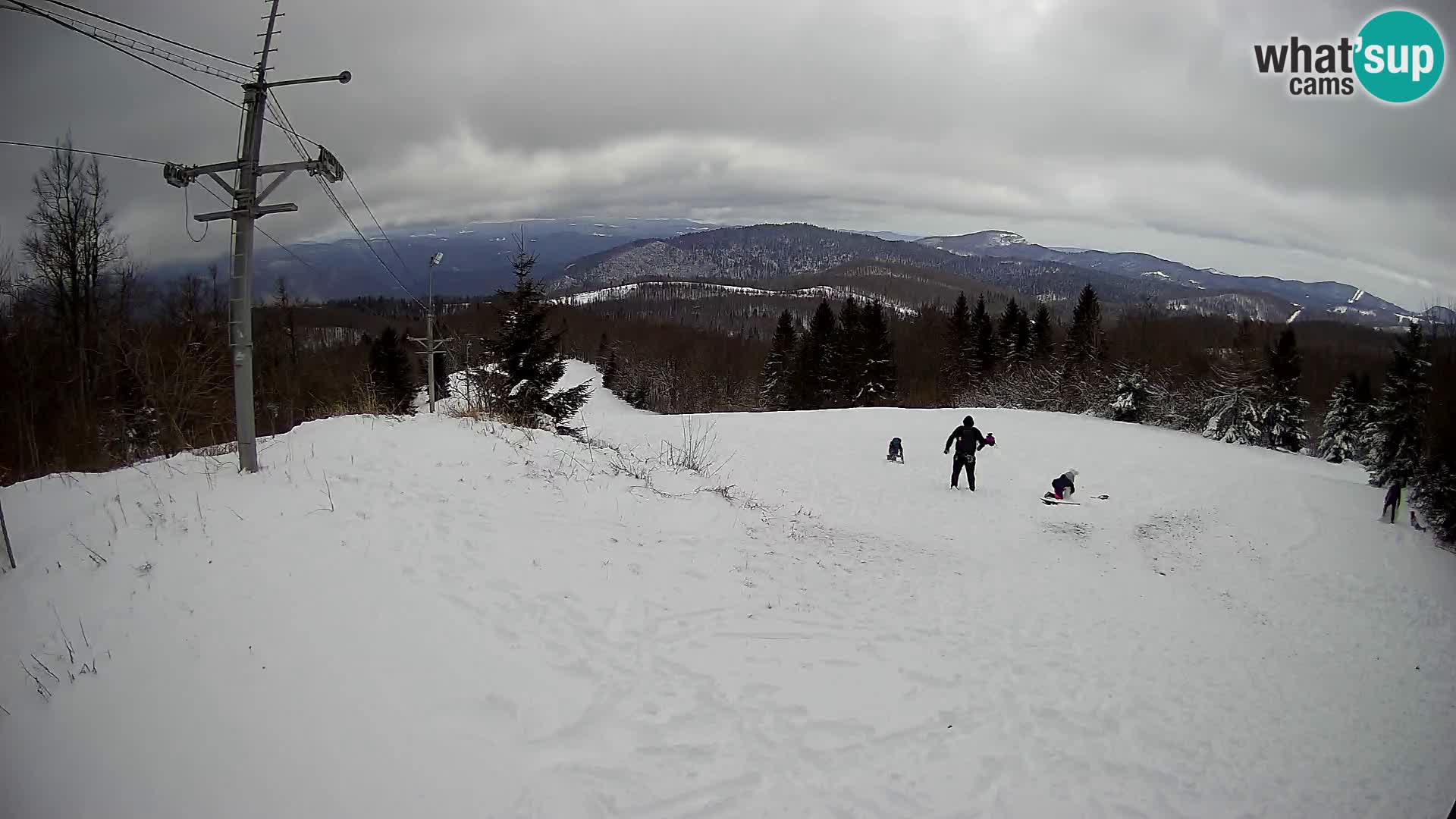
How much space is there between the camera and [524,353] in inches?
830

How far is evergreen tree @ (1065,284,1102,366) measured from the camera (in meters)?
40.3

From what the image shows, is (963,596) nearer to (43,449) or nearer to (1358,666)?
(1358,666)

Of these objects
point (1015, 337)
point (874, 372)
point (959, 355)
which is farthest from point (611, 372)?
point (1015, 337)

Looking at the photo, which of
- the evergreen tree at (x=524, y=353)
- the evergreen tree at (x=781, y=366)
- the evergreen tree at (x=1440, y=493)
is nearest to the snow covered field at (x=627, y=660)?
the evergreen tree at (x=1440, y=493)

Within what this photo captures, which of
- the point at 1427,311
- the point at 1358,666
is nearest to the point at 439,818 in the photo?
the point at 1358,666

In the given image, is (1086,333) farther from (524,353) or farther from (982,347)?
(524,353)

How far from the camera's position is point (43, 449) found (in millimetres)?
18000

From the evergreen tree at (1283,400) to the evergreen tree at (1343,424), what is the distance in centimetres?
129

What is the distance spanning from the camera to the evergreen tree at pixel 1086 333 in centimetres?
4031

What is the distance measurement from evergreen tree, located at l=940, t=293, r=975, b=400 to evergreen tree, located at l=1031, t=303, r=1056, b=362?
4.65 m

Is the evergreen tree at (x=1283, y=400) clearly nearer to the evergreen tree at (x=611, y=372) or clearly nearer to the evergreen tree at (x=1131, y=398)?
the evergreen tree at (x=1131, y=398)

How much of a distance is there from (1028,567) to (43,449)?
90.1ft

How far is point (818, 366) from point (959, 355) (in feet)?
42.6

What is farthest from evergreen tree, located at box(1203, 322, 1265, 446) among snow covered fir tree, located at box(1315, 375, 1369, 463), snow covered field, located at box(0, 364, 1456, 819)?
snow covered field, located at box(0, 364, 1456, 819)
